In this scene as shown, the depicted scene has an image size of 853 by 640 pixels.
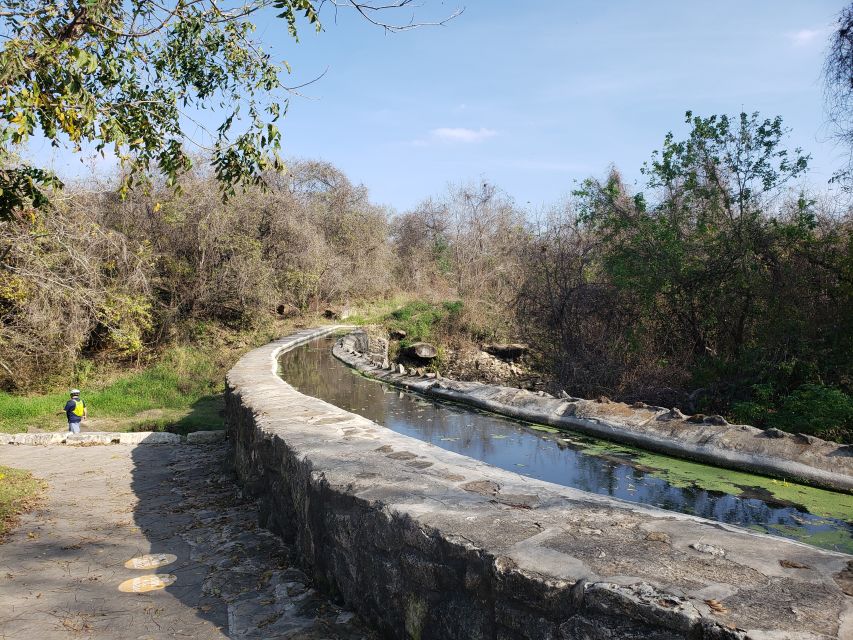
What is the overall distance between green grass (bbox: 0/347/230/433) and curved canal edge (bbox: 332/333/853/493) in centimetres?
521

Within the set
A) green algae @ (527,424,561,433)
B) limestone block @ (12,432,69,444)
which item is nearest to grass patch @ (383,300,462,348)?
limestone block @ (12,432,69,444)

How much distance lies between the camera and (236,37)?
6.09 m

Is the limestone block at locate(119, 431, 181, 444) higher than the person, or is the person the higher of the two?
the person

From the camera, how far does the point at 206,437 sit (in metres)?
9.31

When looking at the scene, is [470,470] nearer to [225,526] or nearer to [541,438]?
[225,526]

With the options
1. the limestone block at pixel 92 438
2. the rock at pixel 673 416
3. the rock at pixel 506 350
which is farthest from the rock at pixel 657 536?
the rock at pixel 506 350

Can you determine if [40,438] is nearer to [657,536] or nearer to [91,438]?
[91,438]

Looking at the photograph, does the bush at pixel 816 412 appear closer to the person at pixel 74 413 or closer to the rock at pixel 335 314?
the person at pixel 74 413

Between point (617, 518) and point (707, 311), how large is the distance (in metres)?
8.48

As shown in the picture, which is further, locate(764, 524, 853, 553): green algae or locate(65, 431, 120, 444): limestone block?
locate(65, 431, 120, 444): limestone block

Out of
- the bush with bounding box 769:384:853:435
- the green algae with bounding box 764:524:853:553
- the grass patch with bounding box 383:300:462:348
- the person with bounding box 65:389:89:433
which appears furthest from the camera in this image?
the grass patch with bounding box 383:300:462:348

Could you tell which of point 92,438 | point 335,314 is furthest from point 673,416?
point 335,314

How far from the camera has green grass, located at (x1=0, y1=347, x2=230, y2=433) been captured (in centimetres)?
1034

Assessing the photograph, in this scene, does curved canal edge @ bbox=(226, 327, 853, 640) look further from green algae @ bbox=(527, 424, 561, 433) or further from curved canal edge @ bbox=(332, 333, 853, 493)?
green algae @ bbox=(527, 424, 561, 433)
